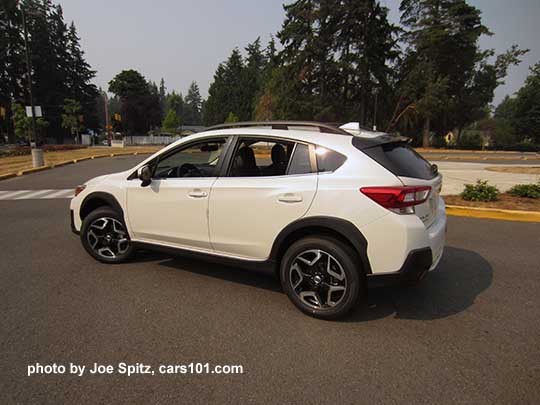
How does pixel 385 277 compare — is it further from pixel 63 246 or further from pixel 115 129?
pixel 115 129

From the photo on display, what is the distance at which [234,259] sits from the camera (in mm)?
3393

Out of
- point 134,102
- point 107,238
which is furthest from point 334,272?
point 134,102

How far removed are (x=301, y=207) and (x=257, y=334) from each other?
1145 millimetres

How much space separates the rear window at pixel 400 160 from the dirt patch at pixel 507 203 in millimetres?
4982

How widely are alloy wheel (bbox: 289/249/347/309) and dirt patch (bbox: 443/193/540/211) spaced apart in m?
5.88

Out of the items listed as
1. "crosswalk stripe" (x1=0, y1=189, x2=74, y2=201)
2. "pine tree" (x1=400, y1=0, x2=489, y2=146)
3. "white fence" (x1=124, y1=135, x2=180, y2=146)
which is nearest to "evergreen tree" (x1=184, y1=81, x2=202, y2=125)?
"white fence" (x1=124, y1=135, x2=180, y2=146)

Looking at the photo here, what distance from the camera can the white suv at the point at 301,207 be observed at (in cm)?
275

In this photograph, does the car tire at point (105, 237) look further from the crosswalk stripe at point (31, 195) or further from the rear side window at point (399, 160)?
the crosswalk stripe at point (31, 195)

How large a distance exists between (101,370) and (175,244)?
1.54 m

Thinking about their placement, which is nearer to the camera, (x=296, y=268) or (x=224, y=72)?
(x=296, y=268)

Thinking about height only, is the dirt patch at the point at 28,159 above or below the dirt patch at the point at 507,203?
above

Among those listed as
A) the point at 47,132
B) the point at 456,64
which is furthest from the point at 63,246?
the point at 47,132

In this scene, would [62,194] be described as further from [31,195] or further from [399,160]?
[399,160]

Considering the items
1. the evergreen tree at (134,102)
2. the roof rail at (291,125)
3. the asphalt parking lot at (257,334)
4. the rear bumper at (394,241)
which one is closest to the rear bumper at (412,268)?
the rear bumper at (394,241)
